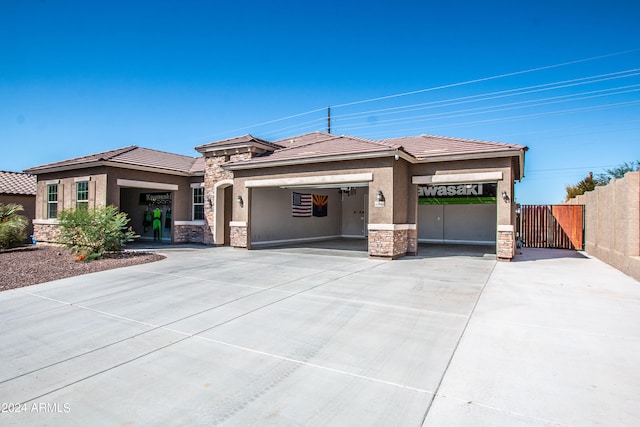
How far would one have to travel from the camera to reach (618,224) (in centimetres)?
993

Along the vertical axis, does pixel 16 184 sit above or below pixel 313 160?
below

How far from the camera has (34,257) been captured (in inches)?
488

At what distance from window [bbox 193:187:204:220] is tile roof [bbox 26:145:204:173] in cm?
106

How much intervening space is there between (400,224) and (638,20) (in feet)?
35.8

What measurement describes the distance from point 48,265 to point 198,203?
26.4 ft

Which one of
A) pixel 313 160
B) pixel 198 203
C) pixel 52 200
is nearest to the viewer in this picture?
pixel 313 160

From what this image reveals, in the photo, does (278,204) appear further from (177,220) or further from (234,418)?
(234,418)

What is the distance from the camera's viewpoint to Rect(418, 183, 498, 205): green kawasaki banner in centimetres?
1789

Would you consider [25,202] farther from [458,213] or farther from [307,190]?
[458,213]

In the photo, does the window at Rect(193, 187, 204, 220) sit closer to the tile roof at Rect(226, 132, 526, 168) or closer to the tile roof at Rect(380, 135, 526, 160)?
the tile roof at Rect(226, 132, 526, 168)

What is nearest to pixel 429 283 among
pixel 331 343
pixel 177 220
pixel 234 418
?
pixel 331 343

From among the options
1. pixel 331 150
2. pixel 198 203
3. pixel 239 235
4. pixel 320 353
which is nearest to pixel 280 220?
pixel 239 235

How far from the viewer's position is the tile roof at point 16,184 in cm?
2012

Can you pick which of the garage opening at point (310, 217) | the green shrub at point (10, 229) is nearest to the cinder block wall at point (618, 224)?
the garage opening at point (310, 217)
